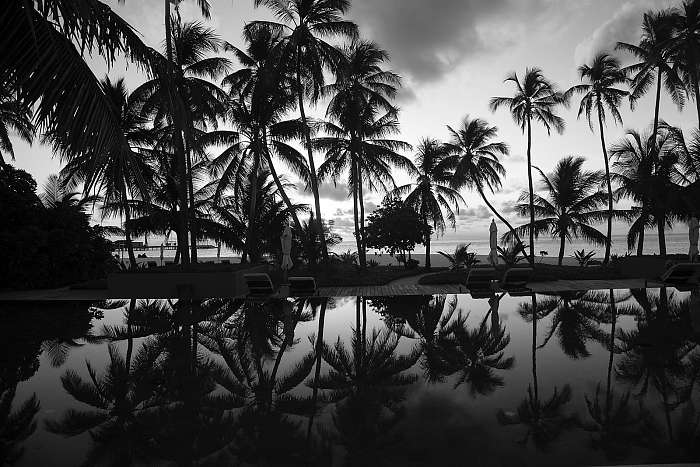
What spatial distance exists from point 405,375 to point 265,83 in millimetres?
14867

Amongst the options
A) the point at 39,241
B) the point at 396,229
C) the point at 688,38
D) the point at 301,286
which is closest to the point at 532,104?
the point at 688,38

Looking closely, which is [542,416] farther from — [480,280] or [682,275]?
[682,275]

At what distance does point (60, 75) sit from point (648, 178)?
826 inches

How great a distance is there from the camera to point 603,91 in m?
21.9

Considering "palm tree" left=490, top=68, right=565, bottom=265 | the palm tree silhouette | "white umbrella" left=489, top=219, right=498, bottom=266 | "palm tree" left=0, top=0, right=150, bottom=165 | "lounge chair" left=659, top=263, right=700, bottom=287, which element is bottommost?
the palm tree silhouette

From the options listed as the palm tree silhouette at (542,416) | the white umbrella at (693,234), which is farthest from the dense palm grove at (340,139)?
the palm tree silhouette at (542,416)

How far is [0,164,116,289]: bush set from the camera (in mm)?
14898

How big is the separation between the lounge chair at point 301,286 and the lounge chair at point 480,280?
4.85 m

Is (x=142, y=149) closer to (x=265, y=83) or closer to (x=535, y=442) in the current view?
(x=265, y=83)

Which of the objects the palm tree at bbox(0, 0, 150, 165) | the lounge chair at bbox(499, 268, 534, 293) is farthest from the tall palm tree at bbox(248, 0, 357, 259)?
the palm tree at bbox(0, 0, 150, 165)

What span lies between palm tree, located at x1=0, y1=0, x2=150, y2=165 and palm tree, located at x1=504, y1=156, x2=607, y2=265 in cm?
2344

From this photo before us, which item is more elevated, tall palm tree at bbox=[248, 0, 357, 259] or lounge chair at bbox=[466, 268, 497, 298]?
tall palm tree at bbox=[248, 0, 357, 259]

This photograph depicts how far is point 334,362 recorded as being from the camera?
532cm

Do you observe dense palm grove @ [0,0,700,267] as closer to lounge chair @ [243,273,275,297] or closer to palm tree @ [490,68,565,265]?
palm tree @ [490,68,565,265]
